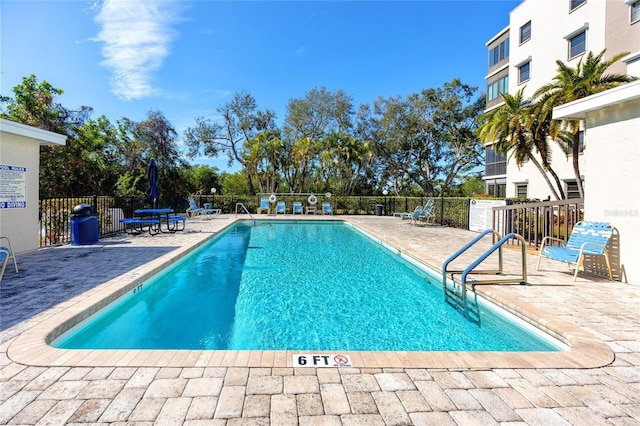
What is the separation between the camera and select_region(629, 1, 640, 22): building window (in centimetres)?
1387

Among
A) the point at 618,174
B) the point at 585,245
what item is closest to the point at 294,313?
the point at 585,245

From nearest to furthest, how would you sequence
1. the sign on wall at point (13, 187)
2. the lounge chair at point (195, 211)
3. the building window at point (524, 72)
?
the sign on wall at point (13, 187) → the lounge chair at point (195, 211) → the building window at point (524, 72)

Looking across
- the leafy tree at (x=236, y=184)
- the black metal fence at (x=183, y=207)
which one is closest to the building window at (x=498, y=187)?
the black metal fence at (x=183, y=207)

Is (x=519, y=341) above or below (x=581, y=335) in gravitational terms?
below

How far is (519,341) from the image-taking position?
353cm

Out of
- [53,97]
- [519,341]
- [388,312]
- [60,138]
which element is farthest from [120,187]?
[519,341]

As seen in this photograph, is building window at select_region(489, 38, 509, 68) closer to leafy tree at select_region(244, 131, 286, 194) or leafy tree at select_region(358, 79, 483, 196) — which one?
leafy tree at select_region(358, 79, 483, 196)

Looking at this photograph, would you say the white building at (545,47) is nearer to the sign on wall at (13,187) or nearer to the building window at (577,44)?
the building window at (577,44)

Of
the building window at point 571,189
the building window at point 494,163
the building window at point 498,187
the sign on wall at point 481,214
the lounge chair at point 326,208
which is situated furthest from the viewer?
the building window at point 498,187

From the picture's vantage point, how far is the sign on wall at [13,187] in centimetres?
667

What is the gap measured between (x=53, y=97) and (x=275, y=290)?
17341 millimetres

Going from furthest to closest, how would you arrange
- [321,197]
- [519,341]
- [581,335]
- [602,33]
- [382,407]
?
[321,197] < [602,33] < [519,341] < [581,335] < [382,407]

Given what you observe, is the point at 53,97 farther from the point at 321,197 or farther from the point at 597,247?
the point at 597,247

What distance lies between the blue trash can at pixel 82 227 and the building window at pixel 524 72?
23489mm
